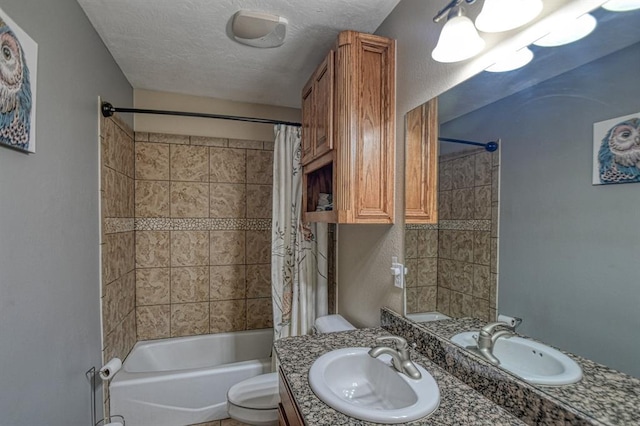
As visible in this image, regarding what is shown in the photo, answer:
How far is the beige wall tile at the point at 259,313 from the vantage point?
2760 mm

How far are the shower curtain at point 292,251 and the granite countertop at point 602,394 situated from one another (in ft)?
4.92

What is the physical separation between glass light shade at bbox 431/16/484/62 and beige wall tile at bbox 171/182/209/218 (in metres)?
2.19

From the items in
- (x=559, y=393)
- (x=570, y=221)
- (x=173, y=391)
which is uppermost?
(x=570, y=221)

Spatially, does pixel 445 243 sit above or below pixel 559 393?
above

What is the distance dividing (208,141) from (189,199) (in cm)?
54

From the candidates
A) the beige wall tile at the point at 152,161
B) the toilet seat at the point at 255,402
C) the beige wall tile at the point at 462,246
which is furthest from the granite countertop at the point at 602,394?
the beige wall tile at the point at 152,161

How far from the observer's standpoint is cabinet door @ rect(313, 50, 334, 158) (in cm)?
148

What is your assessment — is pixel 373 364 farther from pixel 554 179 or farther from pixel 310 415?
pixel 554 179

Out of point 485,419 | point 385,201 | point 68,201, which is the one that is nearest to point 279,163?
point 385,201

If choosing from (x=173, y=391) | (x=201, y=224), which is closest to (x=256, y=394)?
(x=173, y=391)

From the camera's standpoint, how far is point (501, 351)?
0.92 metres

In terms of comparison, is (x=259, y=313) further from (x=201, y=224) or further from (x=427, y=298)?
(x=427, y=298)

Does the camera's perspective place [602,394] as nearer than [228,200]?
Yes

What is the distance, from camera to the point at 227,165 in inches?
105
